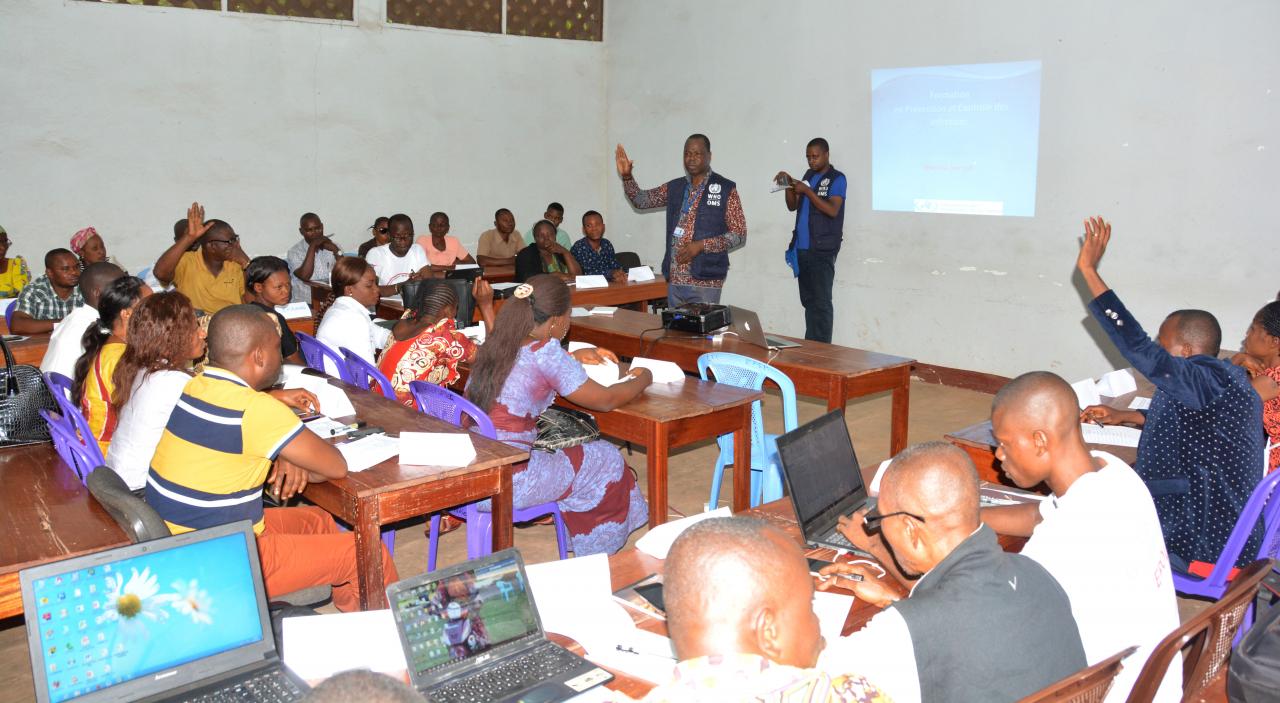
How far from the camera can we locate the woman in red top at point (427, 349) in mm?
4277

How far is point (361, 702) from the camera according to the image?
3.14 feet

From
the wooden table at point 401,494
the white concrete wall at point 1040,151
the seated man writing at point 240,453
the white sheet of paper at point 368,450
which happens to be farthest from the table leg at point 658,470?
the white concrete wall at point 1040,151

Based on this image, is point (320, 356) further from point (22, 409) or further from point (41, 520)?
point (41, 520)

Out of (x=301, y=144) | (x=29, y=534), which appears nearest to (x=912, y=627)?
(x=29, y=534)

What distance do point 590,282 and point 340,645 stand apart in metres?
5.45

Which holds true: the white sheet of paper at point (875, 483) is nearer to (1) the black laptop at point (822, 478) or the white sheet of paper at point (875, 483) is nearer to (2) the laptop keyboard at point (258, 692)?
(1) the black laptop at point (822, 478)

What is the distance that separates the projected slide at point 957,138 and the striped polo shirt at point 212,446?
5598mm

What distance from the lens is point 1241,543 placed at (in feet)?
9.35

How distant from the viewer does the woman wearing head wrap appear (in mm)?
6314

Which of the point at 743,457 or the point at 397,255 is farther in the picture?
the point at 397,255

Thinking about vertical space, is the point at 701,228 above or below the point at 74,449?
above

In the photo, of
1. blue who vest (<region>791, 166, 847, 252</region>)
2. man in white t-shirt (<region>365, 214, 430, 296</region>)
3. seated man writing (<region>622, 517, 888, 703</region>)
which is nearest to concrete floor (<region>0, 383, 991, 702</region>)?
blue who vest (<region>791, 166, 847, 252</region>)

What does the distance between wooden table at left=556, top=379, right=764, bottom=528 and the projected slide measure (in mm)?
3718

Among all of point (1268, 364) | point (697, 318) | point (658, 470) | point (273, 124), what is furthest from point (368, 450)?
point (273, 124)
